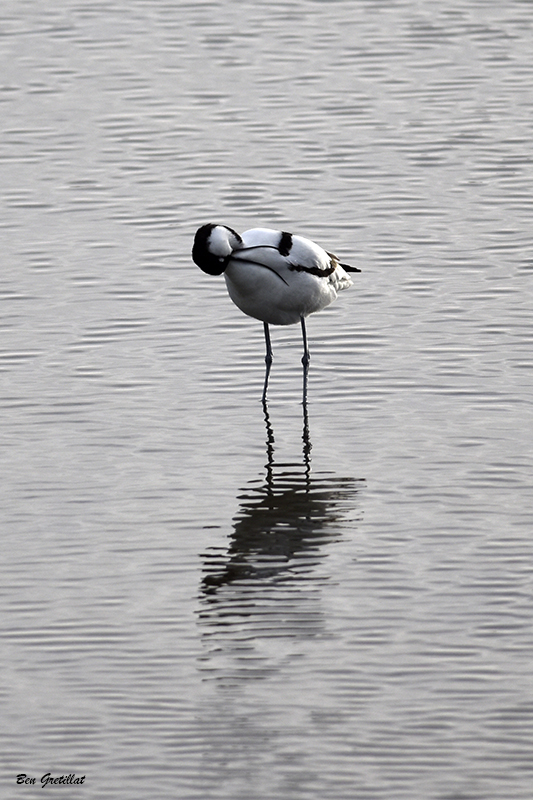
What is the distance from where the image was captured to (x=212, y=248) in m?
10.8

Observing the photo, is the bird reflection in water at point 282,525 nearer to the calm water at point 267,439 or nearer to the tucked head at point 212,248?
the calm water at point 267,439

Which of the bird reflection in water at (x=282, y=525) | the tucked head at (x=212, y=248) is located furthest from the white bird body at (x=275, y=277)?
the bird reflection in water at (x=282, y=525)

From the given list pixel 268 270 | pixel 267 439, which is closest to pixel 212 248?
pixel 268 270

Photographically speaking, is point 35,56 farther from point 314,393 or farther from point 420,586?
point 420,586

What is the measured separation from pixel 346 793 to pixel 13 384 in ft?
19.5

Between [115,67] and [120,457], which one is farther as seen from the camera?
[115,67]

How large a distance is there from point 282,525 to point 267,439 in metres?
1.55

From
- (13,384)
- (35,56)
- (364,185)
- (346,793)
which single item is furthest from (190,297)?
(35,56)

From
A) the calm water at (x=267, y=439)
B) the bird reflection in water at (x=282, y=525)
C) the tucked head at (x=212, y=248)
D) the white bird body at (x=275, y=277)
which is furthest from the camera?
the white bird body at (x=275, y=277)

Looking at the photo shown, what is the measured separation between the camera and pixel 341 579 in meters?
8.53

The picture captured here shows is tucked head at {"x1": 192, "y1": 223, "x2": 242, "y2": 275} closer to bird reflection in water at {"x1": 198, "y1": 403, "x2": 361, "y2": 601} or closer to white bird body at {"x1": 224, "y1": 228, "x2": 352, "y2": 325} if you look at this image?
white bird body at {"x1": 224, "y1": 228, "x2": 352, "y2": 325}

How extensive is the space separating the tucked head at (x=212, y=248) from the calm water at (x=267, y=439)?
1.09 metres

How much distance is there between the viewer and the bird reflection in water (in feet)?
28.5

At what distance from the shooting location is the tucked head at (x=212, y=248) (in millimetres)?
10773
